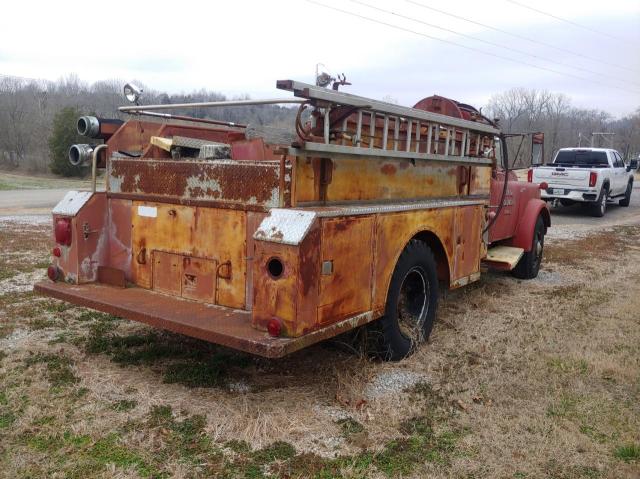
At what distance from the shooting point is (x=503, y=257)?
6621 mm

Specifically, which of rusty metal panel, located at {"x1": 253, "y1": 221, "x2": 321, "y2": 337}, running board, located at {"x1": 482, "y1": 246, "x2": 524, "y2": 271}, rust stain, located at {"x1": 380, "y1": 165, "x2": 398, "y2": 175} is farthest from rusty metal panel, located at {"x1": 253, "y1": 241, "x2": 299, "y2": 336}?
running board, located at {"x1": 482, "y1": 246, "x2": 524, "y2": 271}

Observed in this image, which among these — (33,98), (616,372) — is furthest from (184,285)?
(33,98)

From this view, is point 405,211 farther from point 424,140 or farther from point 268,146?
point 268,146

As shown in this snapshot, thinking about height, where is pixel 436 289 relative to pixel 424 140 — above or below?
below

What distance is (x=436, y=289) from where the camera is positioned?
4.75 m

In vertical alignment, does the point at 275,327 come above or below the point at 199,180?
below

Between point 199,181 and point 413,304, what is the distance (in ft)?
6.60

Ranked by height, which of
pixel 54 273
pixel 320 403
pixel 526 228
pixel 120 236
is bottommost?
pixel 320 403

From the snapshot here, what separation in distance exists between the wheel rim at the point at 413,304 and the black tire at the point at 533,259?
3.33 meters

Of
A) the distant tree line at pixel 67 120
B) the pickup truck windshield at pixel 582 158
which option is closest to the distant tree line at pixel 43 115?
the distant tree line at pixel 67 120

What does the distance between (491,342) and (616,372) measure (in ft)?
3.29

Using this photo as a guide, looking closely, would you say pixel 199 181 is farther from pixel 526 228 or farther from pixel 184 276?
pixel 526 228

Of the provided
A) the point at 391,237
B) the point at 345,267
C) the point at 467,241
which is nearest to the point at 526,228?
the point at 467,241

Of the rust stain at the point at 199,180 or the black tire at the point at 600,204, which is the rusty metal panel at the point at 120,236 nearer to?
the rust stain at the point at 199,180
